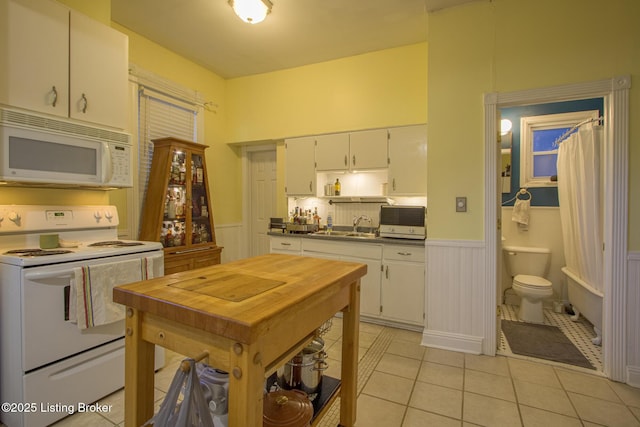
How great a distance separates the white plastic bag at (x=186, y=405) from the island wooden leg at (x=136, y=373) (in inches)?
9.9

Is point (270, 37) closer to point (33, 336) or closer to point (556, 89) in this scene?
point (556, 89)

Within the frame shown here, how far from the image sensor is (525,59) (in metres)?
2.51

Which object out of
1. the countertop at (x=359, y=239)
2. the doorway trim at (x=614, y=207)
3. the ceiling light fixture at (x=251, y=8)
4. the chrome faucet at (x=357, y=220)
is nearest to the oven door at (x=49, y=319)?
the countertop at (x=359, y=239)

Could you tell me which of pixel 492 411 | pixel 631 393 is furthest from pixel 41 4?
pixel 631 393

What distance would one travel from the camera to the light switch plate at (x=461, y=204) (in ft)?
8.86

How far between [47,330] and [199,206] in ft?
6.97

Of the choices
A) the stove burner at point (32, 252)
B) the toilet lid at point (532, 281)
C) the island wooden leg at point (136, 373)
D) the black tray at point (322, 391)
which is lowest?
the black tray at point (322, 391)

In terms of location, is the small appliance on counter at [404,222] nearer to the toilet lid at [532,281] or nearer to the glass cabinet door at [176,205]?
the toilet lid at [532,281]

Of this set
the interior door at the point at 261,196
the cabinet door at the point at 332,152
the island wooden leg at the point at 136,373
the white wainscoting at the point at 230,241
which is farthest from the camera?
the interior door at the point at 261,196

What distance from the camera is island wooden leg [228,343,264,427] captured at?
85 cm

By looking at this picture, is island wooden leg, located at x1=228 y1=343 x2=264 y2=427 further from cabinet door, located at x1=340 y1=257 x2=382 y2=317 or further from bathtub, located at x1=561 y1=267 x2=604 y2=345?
bathtub, located at x1=561 y1=267 x2=604 y2=345

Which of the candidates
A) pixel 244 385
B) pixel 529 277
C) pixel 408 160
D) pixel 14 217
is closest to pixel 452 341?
pixel 529 277

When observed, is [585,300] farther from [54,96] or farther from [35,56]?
[35,56]

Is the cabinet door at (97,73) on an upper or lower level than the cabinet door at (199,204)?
upper
